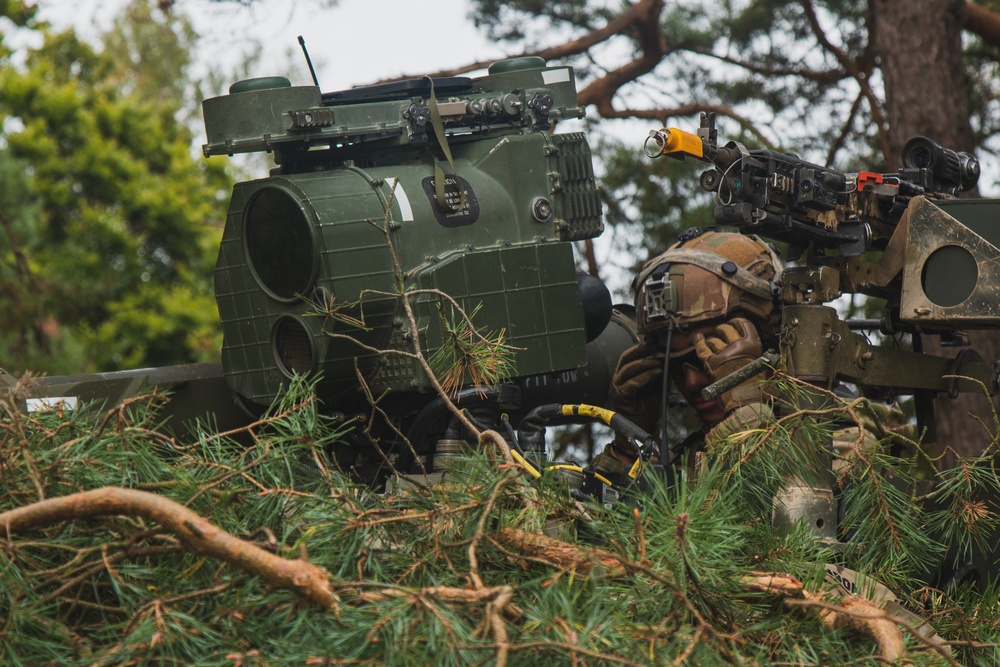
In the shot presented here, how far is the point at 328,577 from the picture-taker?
8.18 feet

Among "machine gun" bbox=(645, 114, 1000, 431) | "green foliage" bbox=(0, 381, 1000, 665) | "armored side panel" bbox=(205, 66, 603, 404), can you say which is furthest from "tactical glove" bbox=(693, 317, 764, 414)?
"green foliage" bbox=(0, 381, 1000, 665)

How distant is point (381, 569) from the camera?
2674mm

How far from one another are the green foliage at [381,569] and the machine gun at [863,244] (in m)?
1.32

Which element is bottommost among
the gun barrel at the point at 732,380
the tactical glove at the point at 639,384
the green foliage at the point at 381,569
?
the tactical glove at the point at 639,384

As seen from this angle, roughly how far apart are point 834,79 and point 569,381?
13.1ft

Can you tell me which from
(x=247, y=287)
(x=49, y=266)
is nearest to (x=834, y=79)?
(x=247, y=287)

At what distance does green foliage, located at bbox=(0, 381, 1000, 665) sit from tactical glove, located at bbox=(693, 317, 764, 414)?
4.47 feet

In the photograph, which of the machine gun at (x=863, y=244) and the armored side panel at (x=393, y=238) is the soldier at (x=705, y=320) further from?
the armored side panel at (x=393, y=238)

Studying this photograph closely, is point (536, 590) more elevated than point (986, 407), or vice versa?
point (536, 590)

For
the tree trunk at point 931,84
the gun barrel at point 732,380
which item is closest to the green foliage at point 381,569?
the gun barrel at point 732,380

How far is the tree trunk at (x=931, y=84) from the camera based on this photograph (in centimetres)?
755

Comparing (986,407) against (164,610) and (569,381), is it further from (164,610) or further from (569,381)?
(164,610)

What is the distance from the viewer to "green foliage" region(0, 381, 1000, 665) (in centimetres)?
239

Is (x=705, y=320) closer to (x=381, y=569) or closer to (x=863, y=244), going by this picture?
(x=863, y=244)
